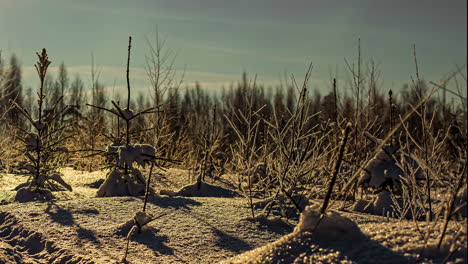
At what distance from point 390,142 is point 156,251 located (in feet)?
8.48

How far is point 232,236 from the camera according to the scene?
3574 millimetres

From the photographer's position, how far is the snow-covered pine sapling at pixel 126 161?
4.73 metres

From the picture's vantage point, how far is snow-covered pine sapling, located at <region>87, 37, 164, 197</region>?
186 inches

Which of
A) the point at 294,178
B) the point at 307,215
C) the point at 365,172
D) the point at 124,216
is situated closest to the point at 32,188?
the point at 124,216

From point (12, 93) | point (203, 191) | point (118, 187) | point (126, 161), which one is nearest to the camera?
point (126, 161)

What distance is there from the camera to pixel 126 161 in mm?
4750

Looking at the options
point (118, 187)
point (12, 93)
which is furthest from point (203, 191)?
point (12, 93)

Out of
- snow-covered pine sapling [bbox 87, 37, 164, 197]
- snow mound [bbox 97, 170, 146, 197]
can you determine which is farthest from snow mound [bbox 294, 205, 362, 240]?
snow mound [bbox 97, 170, 146, 197]

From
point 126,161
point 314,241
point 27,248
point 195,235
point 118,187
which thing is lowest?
point 27,248

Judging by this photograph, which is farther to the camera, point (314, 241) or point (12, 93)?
point (12, 93)

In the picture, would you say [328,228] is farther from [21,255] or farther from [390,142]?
[390,142]

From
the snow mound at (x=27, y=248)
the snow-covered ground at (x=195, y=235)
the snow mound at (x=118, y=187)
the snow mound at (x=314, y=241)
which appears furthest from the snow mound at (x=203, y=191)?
the snow mound at (x=314, y=241)

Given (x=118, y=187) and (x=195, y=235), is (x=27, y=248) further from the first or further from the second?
(x=118, y=187)

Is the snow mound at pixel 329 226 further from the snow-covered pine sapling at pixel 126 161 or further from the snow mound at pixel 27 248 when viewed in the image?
the snow-covered pine sapling at pixel 126 161
